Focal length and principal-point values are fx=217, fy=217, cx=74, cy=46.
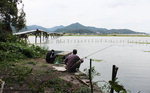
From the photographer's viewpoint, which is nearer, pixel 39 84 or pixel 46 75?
pixel 39 84

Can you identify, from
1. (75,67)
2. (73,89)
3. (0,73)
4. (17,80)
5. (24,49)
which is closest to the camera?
(73,89)

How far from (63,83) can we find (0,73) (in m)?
2.88

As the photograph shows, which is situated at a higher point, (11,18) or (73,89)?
(11,18)

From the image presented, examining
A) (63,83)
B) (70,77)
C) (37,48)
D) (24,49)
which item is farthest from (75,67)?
(37,48)

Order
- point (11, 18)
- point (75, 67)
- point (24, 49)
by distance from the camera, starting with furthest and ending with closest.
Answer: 1. point (11, 18)
2. point (24, 49)
3. point (75, 67)

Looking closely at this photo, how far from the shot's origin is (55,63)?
44.4 ft

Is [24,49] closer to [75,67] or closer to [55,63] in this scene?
[55,63]

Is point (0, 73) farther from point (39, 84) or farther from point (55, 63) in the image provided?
point (55, 63)

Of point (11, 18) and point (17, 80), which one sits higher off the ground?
point (11, 18)

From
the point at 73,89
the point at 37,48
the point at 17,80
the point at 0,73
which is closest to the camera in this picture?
the point at 73,89

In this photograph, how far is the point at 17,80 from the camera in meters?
7.97

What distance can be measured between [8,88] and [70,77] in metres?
3.15

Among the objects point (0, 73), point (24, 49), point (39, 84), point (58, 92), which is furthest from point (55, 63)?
point (58, 92)

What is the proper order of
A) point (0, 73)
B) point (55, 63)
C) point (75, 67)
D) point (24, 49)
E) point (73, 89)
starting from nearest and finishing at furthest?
point (73, 89) → point (0, 73) → point (75, 67) → point (55, 63) → point (24, 49)
